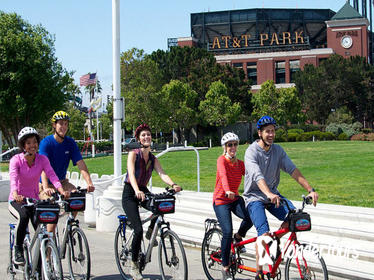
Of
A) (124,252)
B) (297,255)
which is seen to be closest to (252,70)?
(124,252)

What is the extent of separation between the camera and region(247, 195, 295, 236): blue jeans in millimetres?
5320

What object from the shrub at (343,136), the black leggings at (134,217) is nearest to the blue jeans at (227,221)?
the black leggings at (134,217)

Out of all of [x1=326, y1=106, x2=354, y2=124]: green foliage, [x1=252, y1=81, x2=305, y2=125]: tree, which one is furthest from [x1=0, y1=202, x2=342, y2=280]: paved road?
[x1=326, y1=106, x2=354, y2=124]: green foliage

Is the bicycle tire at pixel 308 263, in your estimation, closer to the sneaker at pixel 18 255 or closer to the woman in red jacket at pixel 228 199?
the woman in red jacket at pixel 228 199

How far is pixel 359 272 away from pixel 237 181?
6.54 ft

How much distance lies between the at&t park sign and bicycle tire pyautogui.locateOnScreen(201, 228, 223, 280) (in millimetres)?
93469

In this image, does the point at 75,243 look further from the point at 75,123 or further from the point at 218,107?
the point at 75,123

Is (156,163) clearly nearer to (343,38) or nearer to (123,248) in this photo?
(123,248)

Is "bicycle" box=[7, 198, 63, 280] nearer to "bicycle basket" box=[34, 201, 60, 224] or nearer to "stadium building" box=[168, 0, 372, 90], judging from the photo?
"bicycle basket" box=[34, 201, 60, 224]

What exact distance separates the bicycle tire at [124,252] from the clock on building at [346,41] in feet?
315

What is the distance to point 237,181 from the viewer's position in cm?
611

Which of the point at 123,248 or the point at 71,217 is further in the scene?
the point at 123,248

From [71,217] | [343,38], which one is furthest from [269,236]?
[343,38]

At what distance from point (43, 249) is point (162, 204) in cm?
139
